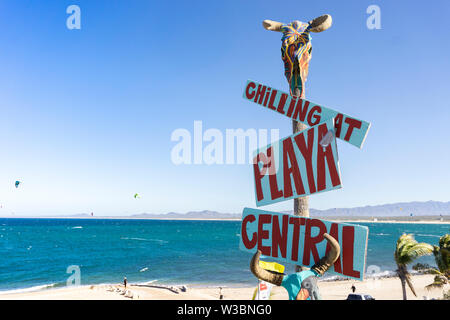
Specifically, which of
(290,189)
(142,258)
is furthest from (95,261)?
(290,189)

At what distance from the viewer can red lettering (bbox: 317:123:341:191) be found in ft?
23.6

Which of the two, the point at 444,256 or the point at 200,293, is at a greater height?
the point at 444,256

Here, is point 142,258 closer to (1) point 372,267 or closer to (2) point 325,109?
(1) point 372,267

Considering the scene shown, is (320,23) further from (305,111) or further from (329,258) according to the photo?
(329,258)

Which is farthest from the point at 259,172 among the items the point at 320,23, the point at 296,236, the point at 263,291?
the point at 263,291

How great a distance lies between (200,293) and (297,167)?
3011cm

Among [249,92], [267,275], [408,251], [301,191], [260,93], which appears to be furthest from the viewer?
[408,251]

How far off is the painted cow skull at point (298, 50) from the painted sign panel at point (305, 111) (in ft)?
2.46

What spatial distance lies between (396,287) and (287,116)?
37759mm

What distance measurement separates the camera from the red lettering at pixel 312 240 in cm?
728

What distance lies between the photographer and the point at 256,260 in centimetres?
686

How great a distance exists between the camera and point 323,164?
24.3 feet

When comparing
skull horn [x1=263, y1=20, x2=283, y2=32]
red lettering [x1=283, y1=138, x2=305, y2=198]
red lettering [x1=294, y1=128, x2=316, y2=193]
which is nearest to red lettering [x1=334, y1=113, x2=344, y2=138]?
red lettering [x1=294, y1=128, x2=316, y2=193]
